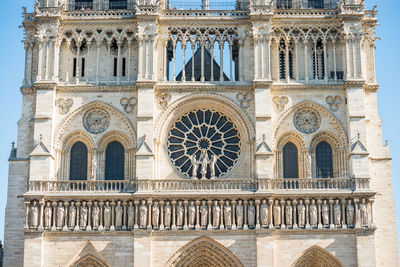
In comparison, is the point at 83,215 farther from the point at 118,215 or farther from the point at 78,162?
the point at 78,162

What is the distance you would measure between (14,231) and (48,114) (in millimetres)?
5263

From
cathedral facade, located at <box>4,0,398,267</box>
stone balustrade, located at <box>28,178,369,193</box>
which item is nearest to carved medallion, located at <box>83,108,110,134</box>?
cathedral facade, located at <box>4,0,398,267</box>

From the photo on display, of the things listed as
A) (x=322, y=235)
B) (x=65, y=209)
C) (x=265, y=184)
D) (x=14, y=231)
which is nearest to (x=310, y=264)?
(x=322, y=235)

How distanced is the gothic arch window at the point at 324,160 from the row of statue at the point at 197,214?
1.98 metres

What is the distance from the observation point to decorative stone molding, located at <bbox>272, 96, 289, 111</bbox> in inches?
1315

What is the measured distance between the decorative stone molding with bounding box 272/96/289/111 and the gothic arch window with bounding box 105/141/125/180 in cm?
709

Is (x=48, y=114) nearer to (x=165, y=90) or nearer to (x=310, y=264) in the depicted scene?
(x=165, y=90)

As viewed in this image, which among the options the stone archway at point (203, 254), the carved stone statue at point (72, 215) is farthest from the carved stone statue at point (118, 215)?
the stone archway at point (203, 254)

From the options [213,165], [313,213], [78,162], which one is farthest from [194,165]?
[313,213]

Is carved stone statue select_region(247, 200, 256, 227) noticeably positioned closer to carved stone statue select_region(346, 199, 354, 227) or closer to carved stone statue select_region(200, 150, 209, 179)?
carved stone statue select_region(200, 150, 209, 179)

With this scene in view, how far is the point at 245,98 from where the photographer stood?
33406 millimetres

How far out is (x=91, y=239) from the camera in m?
31.1

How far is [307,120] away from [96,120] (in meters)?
9.35

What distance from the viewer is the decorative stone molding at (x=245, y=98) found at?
33.3 metres
